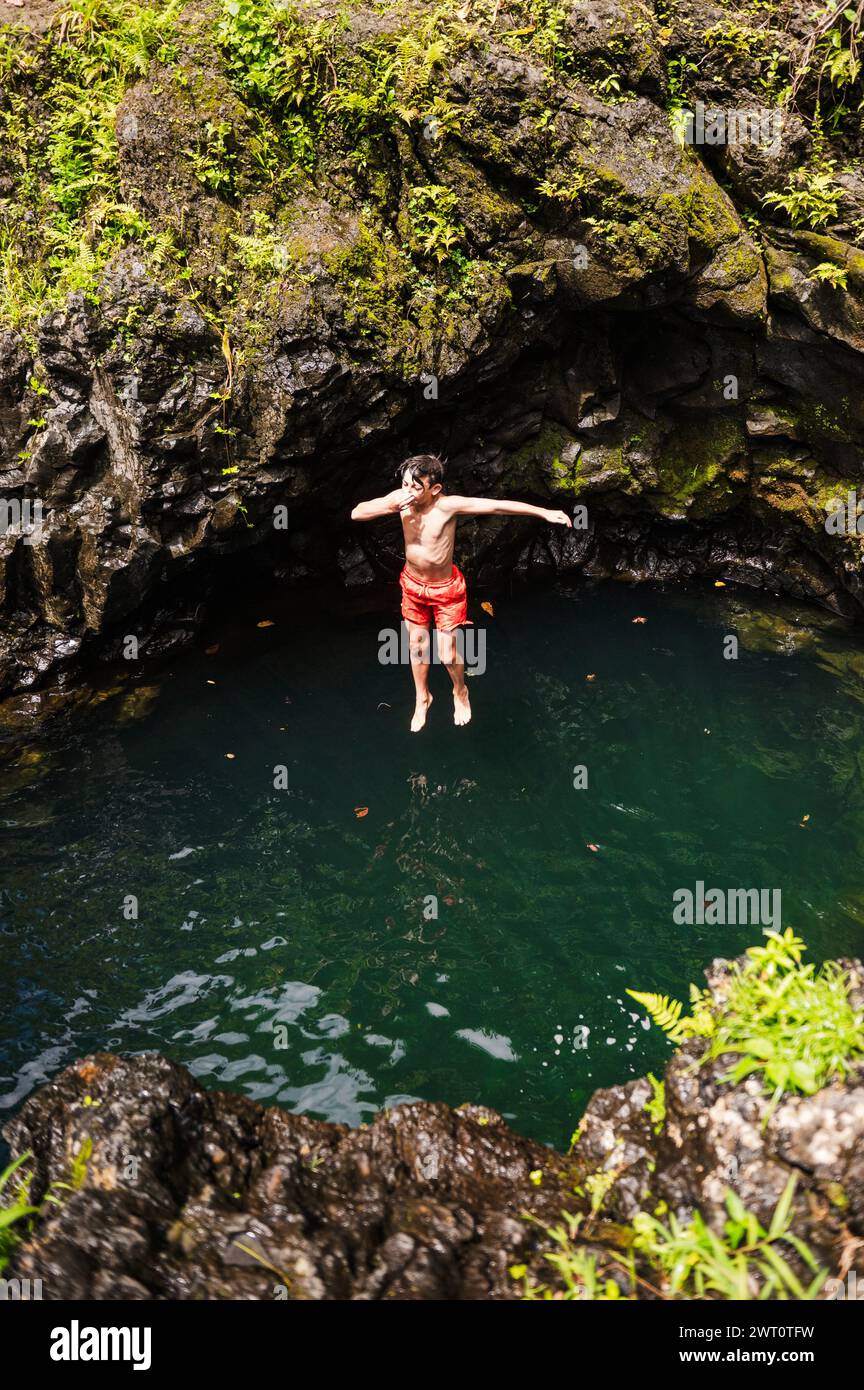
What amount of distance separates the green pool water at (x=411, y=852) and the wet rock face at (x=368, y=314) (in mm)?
1639

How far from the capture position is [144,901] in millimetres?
7008

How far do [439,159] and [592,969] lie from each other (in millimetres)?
8108

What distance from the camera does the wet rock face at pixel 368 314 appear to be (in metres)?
8.98

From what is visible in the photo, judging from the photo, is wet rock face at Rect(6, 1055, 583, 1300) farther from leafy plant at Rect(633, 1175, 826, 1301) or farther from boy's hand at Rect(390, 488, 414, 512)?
boy's hand at Rect(390, 488, 414, 512)

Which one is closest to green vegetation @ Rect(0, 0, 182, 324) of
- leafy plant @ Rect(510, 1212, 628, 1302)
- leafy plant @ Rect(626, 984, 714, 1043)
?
leafy plant @ Rect(626, 984, 714, 1043)

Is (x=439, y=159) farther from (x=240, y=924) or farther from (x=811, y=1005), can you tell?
(x=811, y=1005)

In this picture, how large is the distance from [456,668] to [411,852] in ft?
6.11

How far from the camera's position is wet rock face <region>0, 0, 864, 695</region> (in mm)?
8984

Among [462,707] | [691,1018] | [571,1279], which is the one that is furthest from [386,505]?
[571,1279]

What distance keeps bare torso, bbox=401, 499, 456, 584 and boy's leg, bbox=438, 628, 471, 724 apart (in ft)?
1.83

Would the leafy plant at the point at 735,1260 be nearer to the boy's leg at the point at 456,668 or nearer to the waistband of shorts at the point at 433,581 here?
the boy's leg at the point at 456,668

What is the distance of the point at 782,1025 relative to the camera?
12.7 feet
